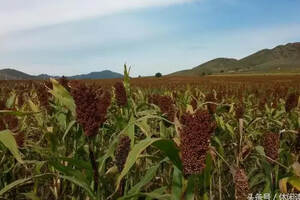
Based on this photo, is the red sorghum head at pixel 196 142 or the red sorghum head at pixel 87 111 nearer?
the red sorghum head at pixel 196 142

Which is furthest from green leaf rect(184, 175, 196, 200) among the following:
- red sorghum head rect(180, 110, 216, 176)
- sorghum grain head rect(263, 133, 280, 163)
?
sorghum grain head rect(263, 133, 280, 163)

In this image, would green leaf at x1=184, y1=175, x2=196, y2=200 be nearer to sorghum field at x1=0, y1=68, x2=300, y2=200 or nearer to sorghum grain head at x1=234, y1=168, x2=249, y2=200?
sorghum field at x1=0, y1=68, x2=300, y2=200

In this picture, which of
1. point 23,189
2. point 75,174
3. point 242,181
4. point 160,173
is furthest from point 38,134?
point 242,181

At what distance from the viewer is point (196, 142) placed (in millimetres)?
1037

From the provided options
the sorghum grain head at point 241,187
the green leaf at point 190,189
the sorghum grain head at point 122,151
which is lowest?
the green leaf at point 190,189

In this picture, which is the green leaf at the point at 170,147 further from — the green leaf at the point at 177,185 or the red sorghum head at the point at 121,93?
the red sorghum head at the point at 121,93

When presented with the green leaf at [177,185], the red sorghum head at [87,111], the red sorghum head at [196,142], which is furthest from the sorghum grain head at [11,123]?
the red sorghum head at [196,142]

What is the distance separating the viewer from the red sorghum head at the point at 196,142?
1039mm

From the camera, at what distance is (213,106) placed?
2828 mm

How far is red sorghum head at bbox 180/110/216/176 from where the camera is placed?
1.04m

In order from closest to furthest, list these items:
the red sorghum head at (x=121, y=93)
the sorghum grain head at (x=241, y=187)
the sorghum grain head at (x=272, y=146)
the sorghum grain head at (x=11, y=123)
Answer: the sorghum grain head at (x=241, y=187) < the sorghum grain head at (x=272, y=146) < the sorghum grain head at (x=11, y=123) < the red sorghum head at (x=121, y=93)

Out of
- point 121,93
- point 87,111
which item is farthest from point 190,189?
point 121,93

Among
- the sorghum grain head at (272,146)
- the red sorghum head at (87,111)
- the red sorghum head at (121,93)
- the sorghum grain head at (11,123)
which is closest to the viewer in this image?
the red sorghum head at (87,111)

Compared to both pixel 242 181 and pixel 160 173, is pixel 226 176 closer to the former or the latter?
pixel 160 173
